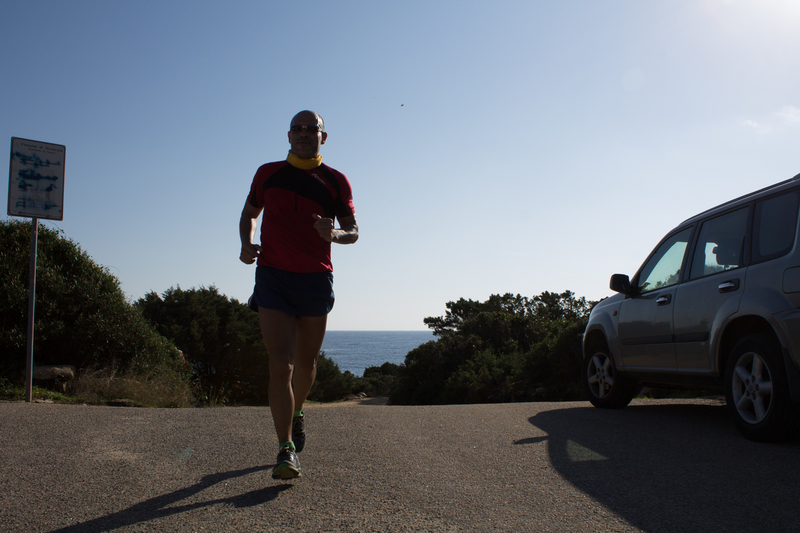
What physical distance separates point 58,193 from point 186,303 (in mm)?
14471

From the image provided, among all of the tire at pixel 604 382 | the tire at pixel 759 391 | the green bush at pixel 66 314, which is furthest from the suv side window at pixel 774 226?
the green bush at pixel 66 314

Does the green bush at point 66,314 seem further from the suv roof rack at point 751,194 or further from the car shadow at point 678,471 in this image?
the suv roof rack at point 751,194

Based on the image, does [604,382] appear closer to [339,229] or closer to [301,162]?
[339,229]

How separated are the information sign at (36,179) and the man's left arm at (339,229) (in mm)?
4357

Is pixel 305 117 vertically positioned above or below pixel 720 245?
above

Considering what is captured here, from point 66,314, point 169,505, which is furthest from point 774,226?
point 66,314

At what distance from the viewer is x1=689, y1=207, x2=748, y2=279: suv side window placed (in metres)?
4.66

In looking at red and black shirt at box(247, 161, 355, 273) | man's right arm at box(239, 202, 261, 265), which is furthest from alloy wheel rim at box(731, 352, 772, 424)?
man's right arm at box(239, 202, 261, 265)

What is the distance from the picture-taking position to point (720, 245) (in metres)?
4.93

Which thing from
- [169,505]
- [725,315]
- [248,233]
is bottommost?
[169,505]

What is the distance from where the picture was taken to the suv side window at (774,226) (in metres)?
4.12

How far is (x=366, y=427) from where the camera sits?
496 centimetres

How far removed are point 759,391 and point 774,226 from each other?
1.17 m

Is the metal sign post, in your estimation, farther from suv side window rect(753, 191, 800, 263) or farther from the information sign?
suv side window rect(753, 191, 800, 263)
